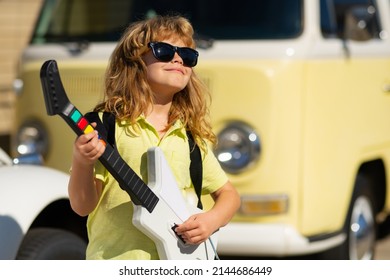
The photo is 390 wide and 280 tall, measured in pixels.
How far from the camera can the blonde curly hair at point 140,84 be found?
3025 mm

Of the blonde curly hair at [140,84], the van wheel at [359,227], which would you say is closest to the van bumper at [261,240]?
the van wheel at [359,227]

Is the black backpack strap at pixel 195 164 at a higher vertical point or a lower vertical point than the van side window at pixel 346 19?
higher

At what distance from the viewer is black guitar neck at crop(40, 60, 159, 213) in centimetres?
265

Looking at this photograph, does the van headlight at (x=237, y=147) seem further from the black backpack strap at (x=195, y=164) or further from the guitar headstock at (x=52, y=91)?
the guitar headstock at (x=52, y=91)

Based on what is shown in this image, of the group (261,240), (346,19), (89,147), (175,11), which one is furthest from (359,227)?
(89,147)

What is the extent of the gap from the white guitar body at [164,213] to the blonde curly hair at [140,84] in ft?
0.55

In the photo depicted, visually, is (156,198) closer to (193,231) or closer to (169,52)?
(193,231)

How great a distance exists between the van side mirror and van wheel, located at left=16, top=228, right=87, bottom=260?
7.64ft

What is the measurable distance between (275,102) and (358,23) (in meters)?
0.87

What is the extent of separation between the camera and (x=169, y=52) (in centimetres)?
304

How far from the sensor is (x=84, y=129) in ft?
8.90

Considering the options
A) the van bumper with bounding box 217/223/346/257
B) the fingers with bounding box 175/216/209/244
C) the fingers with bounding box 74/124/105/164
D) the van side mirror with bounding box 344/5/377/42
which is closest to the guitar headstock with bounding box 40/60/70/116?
the fingers with bounding box 74/124/105/164

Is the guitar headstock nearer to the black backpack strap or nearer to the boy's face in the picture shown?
the boy's face

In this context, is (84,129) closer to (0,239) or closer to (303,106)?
(0,239)
